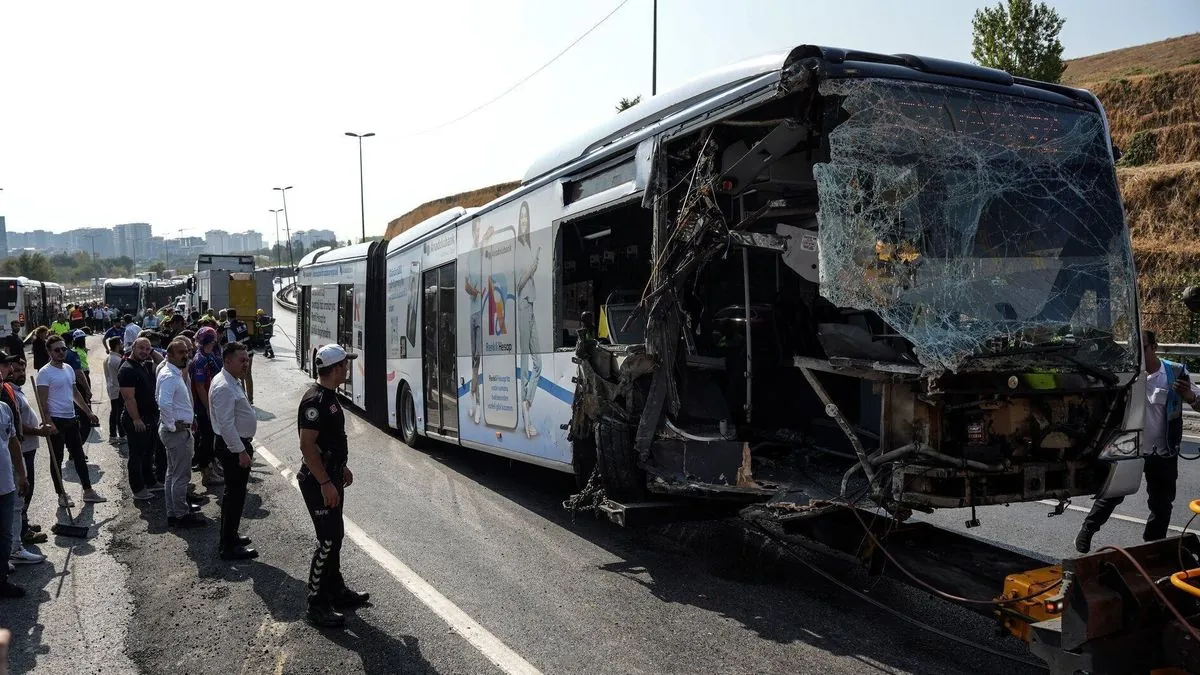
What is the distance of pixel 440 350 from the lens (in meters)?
11.1

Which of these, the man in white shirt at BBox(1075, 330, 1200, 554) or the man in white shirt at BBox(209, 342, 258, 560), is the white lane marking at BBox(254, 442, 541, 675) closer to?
the man in white shirt at BBox(209, 342, 258, 560)

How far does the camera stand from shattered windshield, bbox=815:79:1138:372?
16.8 ft

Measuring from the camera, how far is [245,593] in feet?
20.1

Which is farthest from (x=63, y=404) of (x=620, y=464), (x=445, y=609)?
→ (x=620, y=464)

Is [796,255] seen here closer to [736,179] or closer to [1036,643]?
[736,179]

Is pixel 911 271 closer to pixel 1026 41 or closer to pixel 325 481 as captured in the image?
pixel 325 481

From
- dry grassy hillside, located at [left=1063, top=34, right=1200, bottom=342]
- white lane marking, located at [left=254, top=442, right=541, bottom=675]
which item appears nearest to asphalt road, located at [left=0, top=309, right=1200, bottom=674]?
white lane marking, located at [left=254, top=442, right=541, bottom=675]

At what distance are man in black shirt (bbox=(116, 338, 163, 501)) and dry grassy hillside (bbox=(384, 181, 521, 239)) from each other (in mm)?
45723

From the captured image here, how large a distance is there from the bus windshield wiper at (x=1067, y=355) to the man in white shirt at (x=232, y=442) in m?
5.56

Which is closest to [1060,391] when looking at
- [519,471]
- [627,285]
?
[627,285]

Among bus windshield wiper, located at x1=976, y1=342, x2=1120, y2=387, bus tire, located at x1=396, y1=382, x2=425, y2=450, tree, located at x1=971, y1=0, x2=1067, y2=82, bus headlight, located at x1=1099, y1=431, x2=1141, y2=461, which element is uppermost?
tree, located at x1=971, y1=0, x2=1067, y2=82

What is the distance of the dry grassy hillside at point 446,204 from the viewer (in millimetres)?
62719

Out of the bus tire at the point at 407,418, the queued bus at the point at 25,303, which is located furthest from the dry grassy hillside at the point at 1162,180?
the queued bus at the point at 25,303

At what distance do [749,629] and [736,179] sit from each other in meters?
2.96
